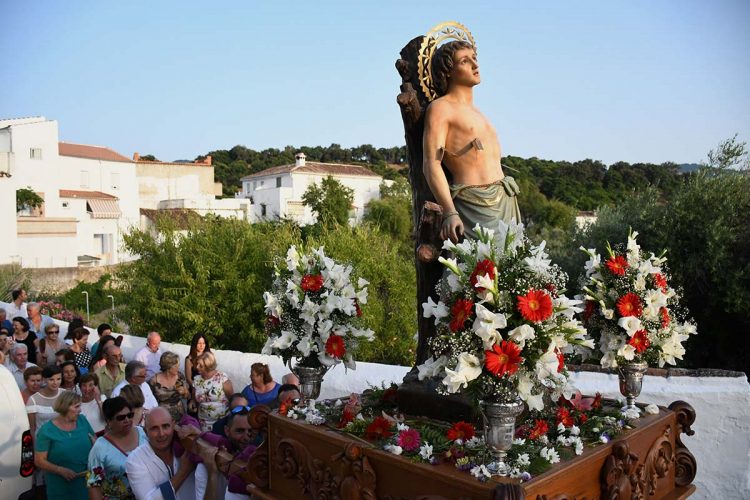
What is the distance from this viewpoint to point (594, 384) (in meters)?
5.67

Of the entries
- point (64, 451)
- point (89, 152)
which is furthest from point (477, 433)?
point (89, 152)

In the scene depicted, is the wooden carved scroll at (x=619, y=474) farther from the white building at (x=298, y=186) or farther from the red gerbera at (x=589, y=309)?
the white building at (x=298, y=186)

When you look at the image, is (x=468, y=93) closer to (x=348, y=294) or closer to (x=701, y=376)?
(x=348, y=294)

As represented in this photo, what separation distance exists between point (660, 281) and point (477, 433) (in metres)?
1.74

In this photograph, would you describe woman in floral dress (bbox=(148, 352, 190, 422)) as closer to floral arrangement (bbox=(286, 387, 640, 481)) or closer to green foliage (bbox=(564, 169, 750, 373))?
floral arrangement (bbox=(286, 387, 640, 481))

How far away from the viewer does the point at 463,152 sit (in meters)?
4.21

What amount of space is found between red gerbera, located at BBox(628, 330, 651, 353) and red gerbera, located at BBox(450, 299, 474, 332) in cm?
177

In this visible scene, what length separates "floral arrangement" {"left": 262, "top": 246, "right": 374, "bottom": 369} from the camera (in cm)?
421

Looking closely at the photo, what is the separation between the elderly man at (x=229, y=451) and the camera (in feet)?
13.4

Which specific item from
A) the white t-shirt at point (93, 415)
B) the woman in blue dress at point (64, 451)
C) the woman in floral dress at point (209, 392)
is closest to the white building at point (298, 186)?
the woman in floral dress at point (209, 392)

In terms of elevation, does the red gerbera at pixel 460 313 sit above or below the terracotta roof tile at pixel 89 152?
below

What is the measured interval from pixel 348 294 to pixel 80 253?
1367 inches

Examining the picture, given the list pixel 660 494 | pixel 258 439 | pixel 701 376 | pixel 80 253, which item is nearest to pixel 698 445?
pixel 701 376

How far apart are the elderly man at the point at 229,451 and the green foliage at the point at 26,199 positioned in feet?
114
